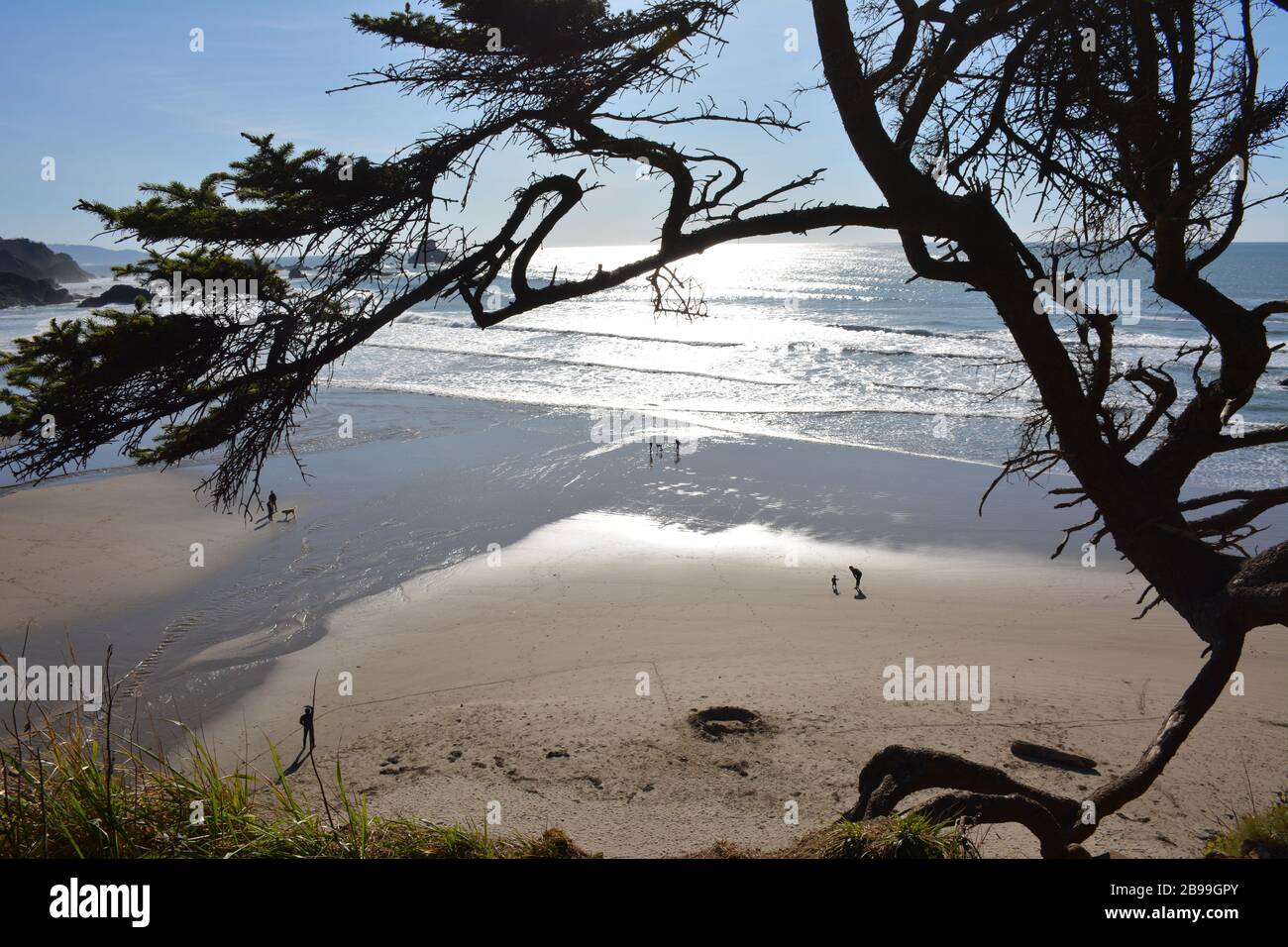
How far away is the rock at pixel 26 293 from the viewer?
6750 centimetres

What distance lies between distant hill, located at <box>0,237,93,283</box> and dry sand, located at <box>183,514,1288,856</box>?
110033mm

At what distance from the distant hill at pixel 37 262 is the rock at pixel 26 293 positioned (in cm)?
2929

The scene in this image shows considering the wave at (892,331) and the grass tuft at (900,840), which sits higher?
the wave at (892,331)

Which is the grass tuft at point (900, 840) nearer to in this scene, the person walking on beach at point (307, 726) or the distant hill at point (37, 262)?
the person walking on beach at point (307, 726)

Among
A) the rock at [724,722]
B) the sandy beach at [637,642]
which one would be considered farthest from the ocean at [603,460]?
the rock at [724,722]

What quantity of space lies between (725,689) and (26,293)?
8105cm

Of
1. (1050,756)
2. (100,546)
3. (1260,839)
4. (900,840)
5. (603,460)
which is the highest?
(603,460)

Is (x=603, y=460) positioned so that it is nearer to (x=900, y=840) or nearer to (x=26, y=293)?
(x=900, y=840)

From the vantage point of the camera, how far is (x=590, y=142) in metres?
3.89

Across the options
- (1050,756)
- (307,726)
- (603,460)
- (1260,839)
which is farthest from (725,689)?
(603,460)

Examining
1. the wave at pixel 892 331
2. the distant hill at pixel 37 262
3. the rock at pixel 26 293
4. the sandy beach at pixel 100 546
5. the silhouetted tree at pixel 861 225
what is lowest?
the sandy beach at pixel 100 546

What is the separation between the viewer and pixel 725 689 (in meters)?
9.30
